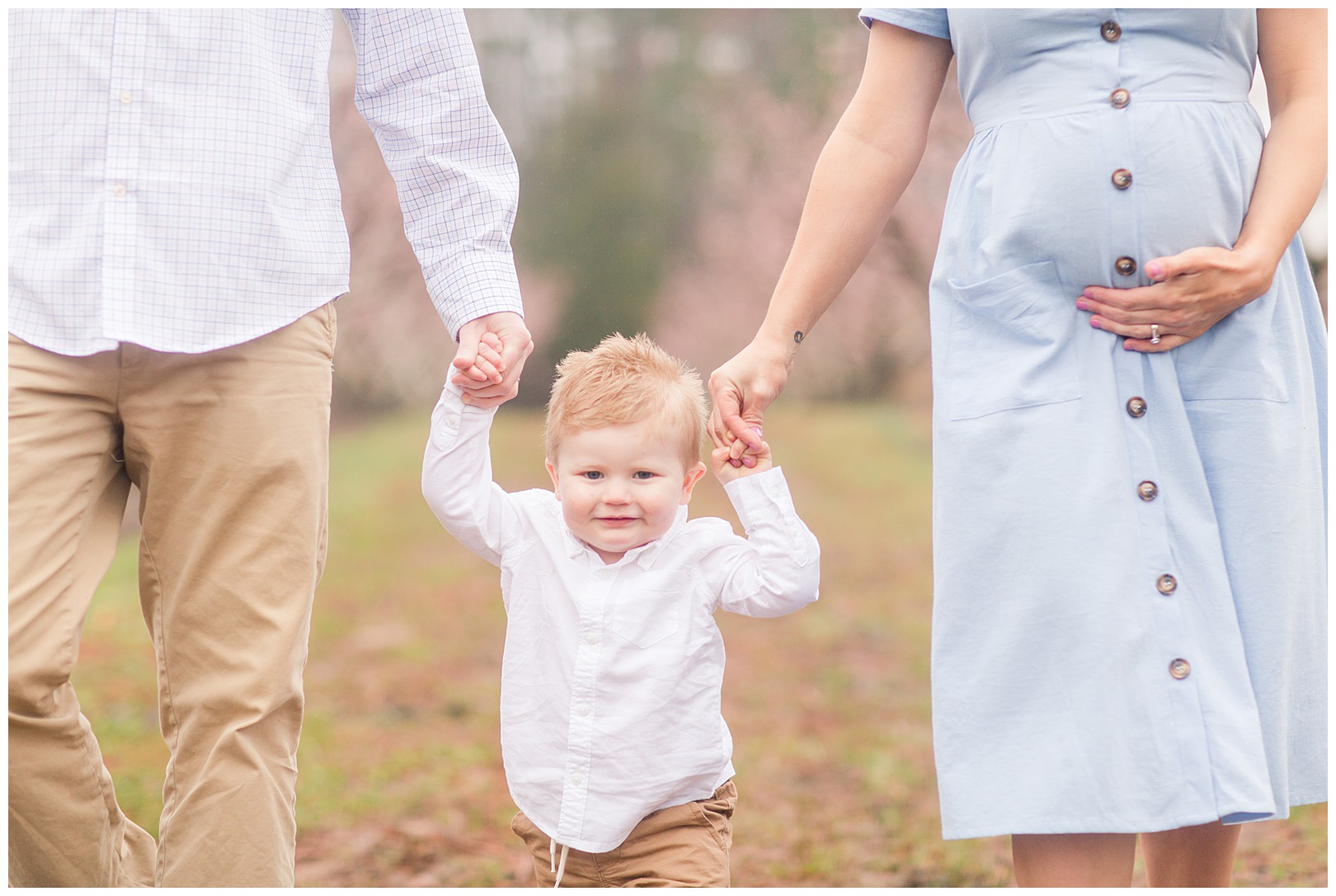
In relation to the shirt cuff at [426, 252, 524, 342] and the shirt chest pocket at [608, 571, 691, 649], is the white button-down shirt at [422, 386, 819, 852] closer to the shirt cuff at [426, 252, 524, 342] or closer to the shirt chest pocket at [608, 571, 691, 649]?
the shirt chest pocket at [608, 571, 691, 649]

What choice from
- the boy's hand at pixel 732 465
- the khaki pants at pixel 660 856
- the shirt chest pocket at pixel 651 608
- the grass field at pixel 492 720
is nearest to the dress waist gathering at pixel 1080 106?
the boy's hand at pixel 732 465

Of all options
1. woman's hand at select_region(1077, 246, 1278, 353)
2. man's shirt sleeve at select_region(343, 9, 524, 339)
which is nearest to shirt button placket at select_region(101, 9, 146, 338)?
man's shirt sleeve at select_region(343, 9, 524, 339)

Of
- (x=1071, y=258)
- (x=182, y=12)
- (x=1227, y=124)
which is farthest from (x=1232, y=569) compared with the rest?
(x=182, y=12)

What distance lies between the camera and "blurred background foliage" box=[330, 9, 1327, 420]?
14344mm

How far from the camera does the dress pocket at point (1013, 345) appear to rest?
190 centimetres

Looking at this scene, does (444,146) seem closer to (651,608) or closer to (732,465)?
(732,465)

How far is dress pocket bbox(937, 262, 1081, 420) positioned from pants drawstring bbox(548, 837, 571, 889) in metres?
0.90

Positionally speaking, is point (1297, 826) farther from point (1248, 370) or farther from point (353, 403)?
point (353, 403)

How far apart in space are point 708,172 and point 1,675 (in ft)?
50.2

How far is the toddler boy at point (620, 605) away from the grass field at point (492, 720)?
1671mm

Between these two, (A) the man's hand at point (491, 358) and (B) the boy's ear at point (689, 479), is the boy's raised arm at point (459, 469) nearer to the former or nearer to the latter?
(A) the man's hand at point (491, 358)

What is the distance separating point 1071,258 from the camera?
6.23 feet

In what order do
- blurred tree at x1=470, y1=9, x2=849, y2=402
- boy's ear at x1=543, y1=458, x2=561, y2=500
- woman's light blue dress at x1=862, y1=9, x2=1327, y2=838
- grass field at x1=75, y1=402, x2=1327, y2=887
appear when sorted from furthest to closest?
blurred tree at x1=470, y1=9, x2=849, y2=402, grass field at x1=75, y1=402, x2=1327, y2=887, boy's ear at x1=543, y1=458, x2=561, y2=500, woman's light blue dress at x1=862, y1=9, x2=1327, y2=838

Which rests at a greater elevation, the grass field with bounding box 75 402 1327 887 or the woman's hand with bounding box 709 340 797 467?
the woman's hand with bounding box 709 340 797 467
